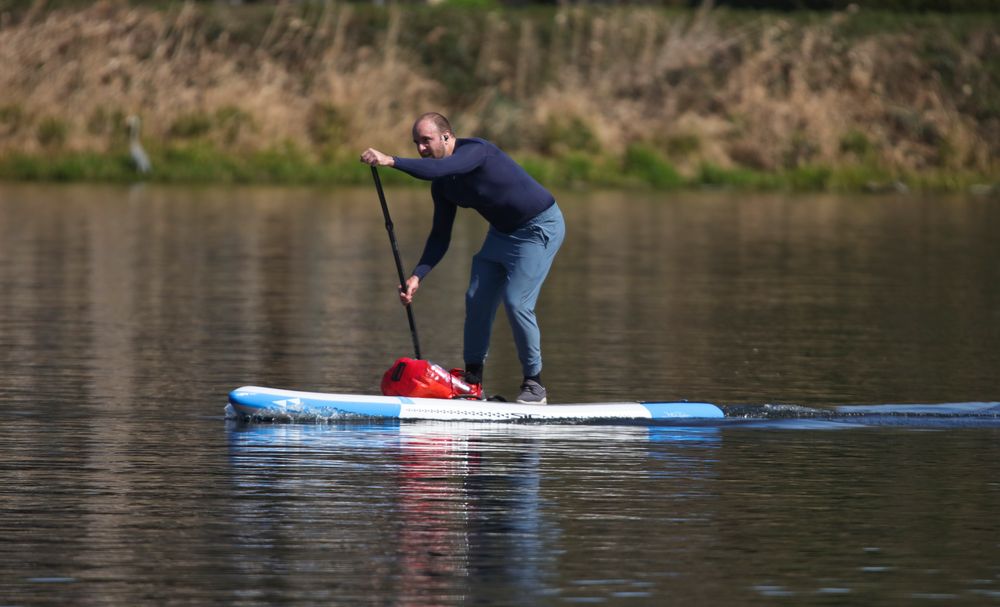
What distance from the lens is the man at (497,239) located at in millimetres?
12297

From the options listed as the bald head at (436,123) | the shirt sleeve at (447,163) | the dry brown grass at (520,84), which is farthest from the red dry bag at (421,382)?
the dry brown grass at (520,84)

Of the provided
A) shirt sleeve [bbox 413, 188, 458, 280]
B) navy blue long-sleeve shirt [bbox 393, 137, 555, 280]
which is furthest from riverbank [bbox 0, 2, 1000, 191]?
navy blue long-sleeve shirt [bbox 393, 137, 555, 280]

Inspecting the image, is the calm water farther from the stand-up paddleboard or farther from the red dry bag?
the red dry bag

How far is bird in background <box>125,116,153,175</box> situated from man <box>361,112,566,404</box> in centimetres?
2415

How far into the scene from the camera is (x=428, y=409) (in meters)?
12.2

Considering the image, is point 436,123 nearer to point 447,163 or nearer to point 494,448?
point 447,163

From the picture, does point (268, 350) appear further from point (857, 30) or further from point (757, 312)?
point (857, 30)

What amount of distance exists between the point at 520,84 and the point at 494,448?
33741 millimetres

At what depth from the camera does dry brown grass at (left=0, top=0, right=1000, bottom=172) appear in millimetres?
38188

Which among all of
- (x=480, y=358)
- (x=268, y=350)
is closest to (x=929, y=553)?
(x=480, y=358)

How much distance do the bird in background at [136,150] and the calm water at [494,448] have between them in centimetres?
1224

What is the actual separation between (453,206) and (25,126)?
82.3ft

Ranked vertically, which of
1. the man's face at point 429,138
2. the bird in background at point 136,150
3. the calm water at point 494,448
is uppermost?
the bird in background at point 136,150

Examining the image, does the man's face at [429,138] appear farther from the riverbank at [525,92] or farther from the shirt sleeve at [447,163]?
the riverbank at [525,92]
